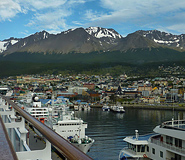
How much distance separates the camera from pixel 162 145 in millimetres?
9133

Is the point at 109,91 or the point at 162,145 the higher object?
the point at 109,91

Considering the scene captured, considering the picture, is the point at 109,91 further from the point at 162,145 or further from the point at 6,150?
the point at 6,150

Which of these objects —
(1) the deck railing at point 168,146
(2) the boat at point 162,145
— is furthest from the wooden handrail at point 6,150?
(1) the deck railing at point 168,146

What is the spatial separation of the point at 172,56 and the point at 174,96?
3945 inches

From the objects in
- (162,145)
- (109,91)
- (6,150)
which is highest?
(6,150)

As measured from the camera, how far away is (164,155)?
29.5 ft

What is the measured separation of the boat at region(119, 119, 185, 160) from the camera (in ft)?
27.5

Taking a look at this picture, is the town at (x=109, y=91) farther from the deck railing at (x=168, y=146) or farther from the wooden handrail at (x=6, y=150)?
the wooden handrail at (x=6, y=150)

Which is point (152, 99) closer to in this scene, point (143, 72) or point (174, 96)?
point (174, 96)

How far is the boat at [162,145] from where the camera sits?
27.5 ft

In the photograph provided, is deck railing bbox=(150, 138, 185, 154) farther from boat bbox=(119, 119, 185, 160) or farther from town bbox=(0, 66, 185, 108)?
town bbox=(0, 66, 185, 108)

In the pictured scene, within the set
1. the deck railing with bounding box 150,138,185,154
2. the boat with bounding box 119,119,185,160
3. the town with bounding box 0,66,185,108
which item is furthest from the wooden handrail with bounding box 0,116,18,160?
the town with bounding box 0,66,185,108

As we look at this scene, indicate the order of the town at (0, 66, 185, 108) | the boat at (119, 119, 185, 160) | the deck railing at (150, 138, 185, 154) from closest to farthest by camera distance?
the deck railing at (150, 138, 185, 154), the boat at (119, 119, 185, 160), the town at (0, 66, 185, 108)

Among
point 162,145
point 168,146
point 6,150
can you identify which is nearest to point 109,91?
point 162,145
